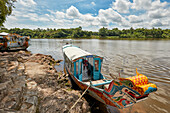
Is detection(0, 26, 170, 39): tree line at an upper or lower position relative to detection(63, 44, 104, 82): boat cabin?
upper

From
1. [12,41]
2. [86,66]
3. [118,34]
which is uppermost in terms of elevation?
[118,34]

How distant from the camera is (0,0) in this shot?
9461 millimetres

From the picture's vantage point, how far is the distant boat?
23.4m

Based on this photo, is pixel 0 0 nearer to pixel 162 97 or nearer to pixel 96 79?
pixel 96 79

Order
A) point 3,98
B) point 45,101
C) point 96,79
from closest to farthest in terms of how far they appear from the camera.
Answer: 1. point 3,98
2. point 45,101
3. point 96,79

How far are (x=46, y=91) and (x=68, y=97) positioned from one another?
1.86 m

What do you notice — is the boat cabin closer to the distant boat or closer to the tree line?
the distant boat

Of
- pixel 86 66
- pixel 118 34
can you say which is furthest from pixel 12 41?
pixel 118 34

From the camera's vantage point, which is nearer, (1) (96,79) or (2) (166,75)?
(1) (96,79)

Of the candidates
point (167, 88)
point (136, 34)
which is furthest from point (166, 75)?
point (136, 34)

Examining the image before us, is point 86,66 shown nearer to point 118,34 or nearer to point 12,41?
point 12,41

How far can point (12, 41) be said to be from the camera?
25.6 m

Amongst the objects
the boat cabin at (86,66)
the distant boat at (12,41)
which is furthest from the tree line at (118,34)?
the boat cabin at (86,66)

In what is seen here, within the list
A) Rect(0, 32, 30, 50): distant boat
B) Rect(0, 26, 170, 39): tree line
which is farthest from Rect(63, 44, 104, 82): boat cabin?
Rect(0, 26, 170, 39): tree line
